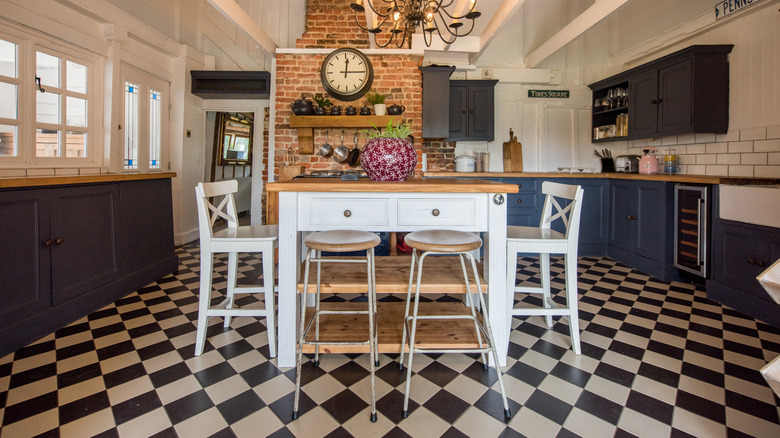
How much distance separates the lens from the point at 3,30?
284 cm

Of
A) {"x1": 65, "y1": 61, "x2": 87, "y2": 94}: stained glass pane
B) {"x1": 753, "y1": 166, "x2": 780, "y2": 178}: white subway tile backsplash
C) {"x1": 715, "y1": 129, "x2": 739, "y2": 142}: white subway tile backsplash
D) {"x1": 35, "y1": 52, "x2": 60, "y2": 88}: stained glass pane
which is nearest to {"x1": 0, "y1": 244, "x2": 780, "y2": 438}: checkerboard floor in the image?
{"x1": 753, "y1": 166, "x2": 780, "y2": 178}: white subway tile backsplash

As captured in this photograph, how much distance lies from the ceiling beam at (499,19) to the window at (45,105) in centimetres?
421

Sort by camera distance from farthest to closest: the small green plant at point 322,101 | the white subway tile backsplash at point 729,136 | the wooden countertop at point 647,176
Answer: the small green plant at point 322,101 < the white subway tile backsplash at point 729,136 < the wooden countertop at point 647,176

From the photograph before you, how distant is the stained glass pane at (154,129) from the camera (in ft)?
15.8

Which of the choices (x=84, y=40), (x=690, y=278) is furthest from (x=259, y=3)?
(x=690, y=278)

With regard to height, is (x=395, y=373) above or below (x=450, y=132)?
below

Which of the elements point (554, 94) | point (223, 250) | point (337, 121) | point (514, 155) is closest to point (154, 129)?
point (337, 121)

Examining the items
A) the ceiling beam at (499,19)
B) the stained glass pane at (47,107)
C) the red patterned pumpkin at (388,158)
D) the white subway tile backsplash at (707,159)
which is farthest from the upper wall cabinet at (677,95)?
the stained glass pane at (47,107)

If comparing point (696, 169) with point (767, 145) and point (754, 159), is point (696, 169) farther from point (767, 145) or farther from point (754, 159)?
point (767, 145)

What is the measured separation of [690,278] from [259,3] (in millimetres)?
6766

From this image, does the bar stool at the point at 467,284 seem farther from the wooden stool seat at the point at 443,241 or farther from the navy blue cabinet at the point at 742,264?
the navy blue cabinet at the point at 742,264

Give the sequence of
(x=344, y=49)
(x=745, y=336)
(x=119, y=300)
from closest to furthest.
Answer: (x=745, y=336), (x=119, y=300), (x=344, y=49)

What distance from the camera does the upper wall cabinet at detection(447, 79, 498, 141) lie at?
17.9ft

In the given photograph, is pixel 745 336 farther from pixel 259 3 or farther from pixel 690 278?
pixel 259 3
